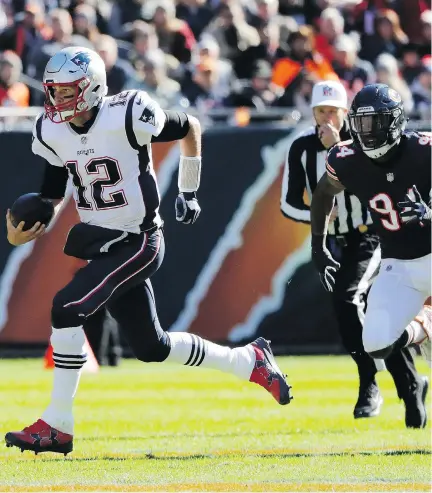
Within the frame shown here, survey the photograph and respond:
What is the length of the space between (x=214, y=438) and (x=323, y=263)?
1072 mm

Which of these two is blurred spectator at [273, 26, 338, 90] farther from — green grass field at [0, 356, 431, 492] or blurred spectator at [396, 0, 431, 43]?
green grass field at [0, 356, 431, 492]

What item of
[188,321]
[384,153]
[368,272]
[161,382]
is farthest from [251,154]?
[384,153]

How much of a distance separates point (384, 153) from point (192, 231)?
528 cm

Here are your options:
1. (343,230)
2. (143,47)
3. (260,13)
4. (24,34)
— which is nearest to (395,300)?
(343,230)

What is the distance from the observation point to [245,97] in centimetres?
1237

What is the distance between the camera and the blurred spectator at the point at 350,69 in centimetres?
1275

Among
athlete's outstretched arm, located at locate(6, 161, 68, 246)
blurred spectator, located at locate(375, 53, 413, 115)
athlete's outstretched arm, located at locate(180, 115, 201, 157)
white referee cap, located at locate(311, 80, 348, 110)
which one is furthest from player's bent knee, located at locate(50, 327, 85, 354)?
blurred spectator, located at locate(375, 53, 413, 115)

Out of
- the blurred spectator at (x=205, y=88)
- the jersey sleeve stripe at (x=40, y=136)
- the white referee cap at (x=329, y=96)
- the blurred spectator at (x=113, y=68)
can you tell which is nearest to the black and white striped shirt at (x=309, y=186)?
the white referee cap at (x=329, y=96)

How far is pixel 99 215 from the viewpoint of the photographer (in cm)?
605

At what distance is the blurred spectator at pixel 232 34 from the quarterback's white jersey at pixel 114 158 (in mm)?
7558

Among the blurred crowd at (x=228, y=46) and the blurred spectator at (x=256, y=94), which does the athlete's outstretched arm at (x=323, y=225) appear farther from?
the blurred spectator at (x=256, y=94)

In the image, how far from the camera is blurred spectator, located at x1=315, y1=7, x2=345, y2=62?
13719 millimetres

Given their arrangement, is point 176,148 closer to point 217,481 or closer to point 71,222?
point 71,222

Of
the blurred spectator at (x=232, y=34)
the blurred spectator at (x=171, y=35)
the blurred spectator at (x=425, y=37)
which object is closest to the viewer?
the blurred spectator at (x=171, y=35)
